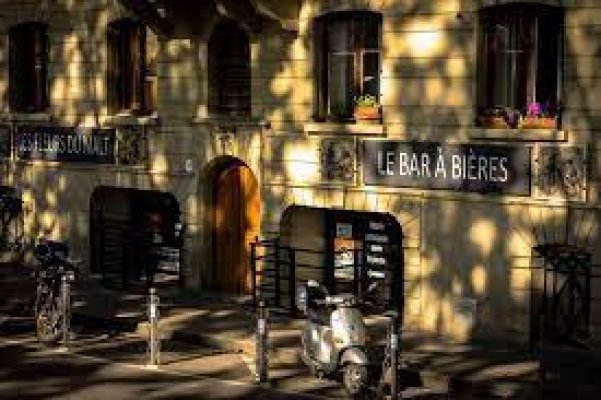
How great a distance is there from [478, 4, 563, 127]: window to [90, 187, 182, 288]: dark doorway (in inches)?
307

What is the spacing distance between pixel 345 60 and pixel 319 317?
18.3ft

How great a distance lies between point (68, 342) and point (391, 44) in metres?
7.16

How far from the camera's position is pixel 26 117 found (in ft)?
76.8

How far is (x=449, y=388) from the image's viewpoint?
14250 millimetres

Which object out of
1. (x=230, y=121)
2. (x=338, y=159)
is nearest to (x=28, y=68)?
(x=230, y=121)

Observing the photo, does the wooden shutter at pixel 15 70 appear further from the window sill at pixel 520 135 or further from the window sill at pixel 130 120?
the window sill at pixel 520 135

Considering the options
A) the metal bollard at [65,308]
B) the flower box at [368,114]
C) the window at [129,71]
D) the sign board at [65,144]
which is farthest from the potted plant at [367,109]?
the sign board at [65,144]

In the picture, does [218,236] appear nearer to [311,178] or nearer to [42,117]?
[311,178]

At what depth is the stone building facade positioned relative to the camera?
15695mm

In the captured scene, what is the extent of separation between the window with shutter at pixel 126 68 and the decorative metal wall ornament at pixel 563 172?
9.08m

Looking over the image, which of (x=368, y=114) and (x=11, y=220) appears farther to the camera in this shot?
(x=11, y=220)

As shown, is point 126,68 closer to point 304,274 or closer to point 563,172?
point 304,274

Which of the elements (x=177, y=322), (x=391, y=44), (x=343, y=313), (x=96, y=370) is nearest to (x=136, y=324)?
(x=177, y=322)

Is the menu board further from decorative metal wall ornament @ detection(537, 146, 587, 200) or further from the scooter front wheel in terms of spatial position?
the scooter front wheel
